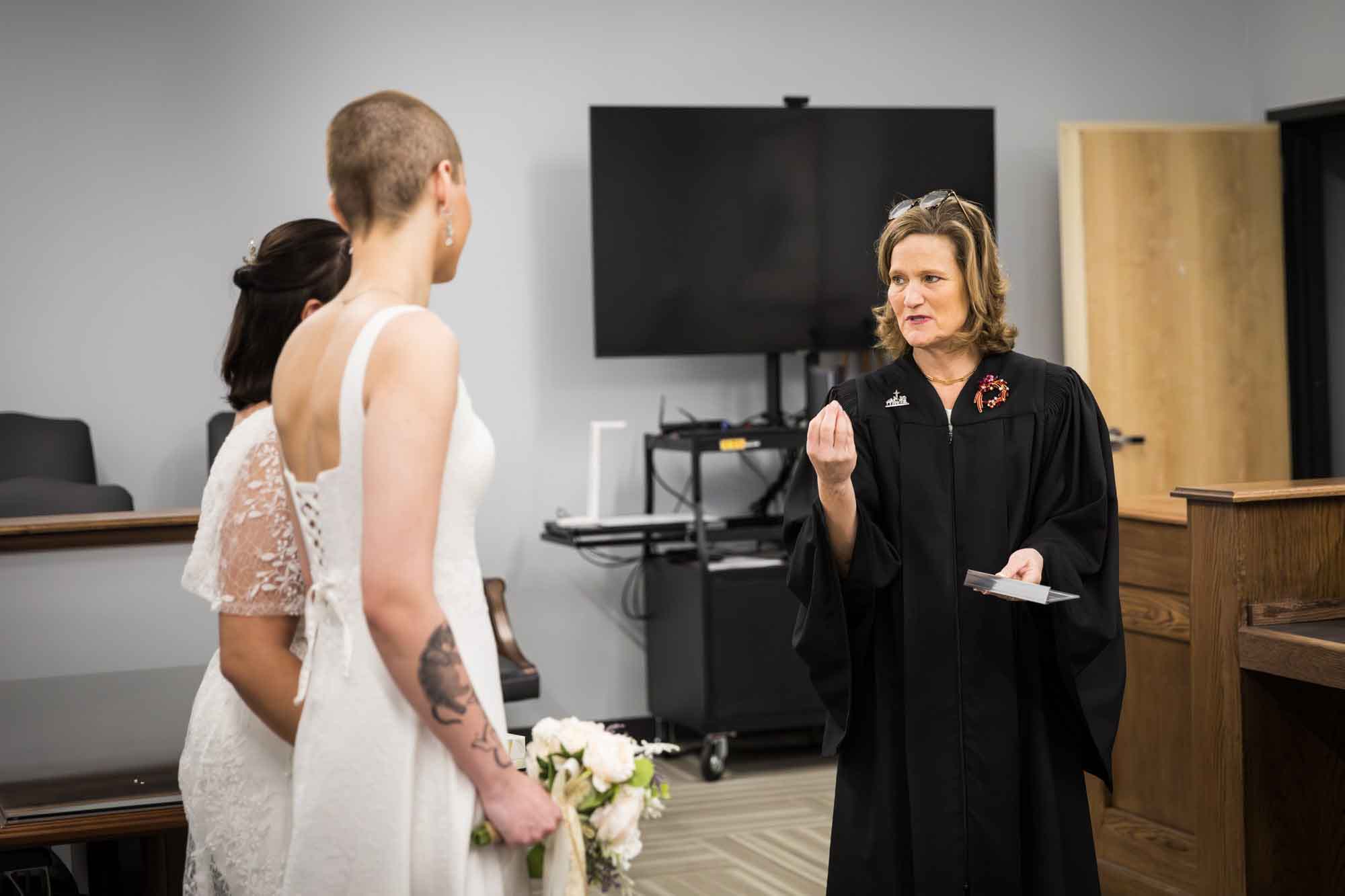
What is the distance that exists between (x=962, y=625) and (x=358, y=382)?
1170mm

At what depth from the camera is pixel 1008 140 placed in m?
5.47

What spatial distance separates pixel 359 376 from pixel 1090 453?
1303mm

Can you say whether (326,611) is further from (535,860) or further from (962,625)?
(962,625)

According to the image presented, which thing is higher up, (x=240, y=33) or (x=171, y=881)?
(x=240, y=33)

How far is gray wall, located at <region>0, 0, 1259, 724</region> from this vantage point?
4.53m

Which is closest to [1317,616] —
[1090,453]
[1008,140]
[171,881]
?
[1090,453]

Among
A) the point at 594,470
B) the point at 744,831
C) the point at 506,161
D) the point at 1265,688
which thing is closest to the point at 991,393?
the point at 1265,688

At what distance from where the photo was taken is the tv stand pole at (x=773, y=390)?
491 centimetres

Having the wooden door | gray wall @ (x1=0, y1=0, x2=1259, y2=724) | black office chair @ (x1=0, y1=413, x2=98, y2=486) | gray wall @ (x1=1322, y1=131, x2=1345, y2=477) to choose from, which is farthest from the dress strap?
gray wall @ (x1=1322, y1=131, x2=1345, y2=477)

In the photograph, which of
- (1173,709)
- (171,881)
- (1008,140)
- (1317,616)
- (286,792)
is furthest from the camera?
(1008,140)

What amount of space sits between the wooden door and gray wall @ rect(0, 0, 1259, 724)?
1.21 ft

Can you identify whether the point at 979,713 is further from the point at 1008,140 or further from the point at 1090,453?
the point at 1008,140

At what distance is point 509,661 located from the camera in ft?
13.8

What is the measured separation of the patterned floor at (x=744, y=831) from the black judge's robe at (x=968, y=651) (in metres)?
1.39
